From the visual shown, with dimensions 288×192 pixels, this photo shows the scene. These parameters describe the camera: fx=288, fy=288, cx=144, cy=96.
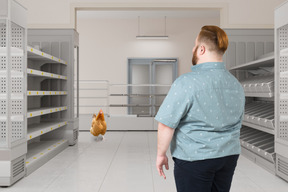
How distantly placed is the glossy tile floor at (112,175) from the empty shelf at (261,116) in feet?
1.60

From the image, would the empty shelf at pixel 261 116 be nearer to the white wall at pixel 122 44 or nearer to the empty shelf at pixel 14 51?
the empty shelf at pixel 14 51

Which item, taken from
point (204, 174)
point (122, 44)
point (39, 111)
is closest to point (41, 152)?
Answer: point (39, 111)

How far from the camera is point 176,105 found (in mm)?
1105

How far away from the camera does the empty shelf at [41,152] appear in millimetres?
3266

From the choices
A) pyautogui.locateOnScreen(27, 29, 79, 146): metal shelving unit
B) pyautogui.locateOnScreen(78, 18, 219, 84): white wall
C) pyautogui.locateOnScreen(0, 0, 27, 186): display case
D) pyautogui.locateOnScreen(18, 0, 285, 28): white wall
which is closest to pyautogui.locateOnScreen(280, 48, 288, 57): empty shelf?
pyautogui.locateOnScreen(18, 0, 285, 28): white wall

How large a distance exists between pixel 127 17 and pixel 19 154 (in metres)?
7.33

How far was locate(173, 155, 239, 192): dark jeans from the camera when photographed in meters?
1.12

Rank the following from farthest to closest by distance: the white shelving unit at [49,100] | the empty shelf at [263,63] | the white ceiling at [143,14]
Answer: the white ceiling at [143,14], the white shelving unit at [49,100], the empty shelf at [263,63]

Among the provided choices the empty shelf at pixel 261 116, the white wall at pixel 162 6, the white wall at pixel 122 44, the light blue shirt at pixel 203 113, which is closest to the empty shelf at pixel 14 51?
the light blue shirt at pixel 203 113

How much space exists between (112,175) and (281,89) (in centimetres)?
199

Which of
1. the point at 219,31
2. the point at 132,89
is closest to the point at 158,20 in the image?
the point at 132,89

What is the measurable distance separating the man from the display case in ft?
6.54

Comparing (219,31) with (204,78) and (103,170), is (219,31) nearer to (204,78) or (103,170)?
(204,78)

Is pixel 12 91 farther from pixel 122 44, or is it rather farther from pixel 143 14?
pixel 122 44
